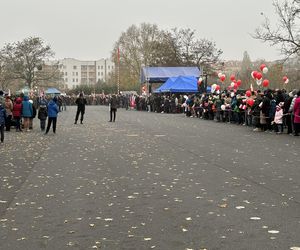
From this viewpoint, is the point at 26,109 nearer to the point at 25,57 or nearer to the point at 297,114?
the point at 297,114

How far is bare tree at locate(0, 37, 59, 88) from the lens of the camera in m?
67.4

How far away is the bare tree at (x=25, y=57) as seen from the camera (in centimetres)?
6738

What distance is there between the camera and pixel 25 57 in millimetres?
68188

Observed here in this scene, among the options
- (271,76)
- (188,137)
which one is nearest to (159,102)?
(271,76)

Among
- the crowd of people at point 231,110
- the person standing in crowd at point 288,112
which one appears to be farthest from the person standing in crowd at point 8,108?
the person standing in crowd at point 288,112

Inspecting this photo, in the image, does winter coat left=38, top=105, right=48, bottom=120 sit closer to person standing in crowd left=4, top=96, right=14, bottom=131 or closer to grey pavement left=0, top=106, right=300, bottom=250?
person standing in crowd left=4, top=96, right=14, bottom=131

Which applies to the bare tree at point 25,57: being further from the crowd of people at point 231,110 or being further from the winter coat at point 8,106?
the winter coat at point 8,106

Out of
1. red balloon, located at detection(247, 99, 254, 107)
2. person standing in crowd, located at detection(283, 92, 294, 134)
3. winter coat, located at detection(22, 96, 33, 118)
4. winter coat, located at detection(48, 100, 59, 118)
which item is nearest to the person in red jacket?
winter coat, located at detection(22, 96, 33, 118)

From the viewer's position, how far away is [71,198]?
8.65 metres

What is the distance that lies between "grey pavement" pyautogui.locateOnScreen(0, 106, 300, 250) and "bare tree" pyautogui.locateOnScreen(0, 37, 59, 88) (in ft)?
174

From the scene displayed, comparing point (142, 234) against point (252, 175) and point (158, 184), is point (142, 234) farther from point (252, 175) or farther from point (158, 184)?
point (252, 175)

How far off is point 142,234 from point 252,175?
5025 millimetres

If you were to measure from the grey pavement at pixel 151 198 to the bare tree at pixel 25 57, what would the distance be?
2087 inches

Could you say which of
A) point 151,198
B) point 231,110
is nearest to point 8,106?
point 231,110
